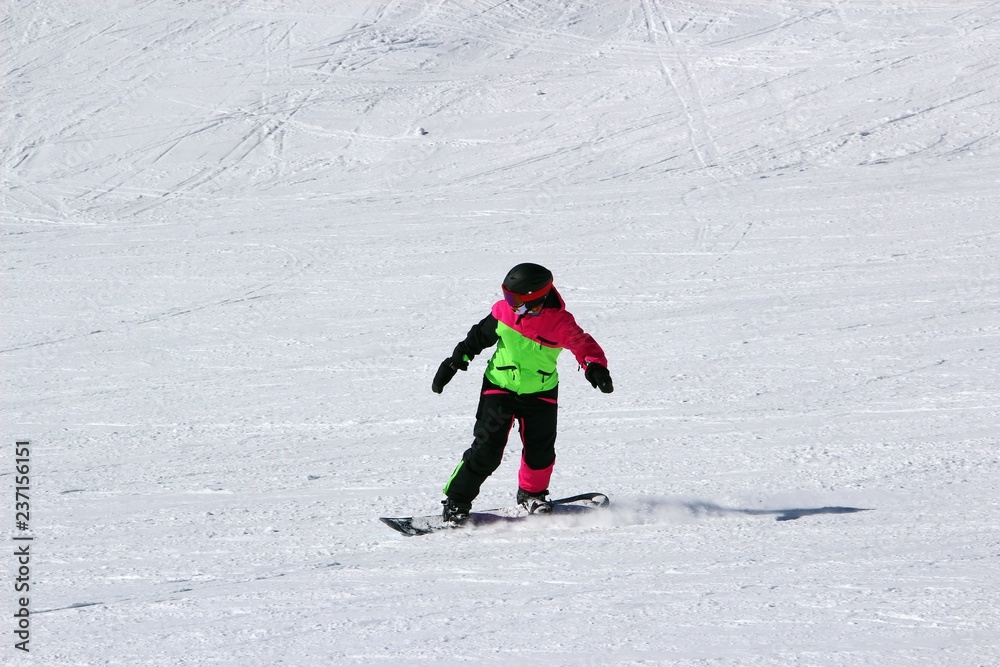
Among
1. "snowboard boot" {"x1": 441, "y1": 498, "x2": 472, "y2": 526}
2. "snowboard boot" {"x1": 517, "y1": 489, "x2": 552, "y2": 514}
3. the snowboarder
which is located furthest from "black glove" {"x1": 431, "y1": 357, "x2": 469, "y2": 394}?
"snowboard boot" {"x1": 517, "y1": 489, "x2": 552, "y2": 514}

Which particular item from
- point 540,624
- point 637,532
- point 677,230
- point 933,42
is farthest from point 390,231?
point 933,42

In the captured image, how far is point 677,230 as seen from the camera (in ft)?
32.4

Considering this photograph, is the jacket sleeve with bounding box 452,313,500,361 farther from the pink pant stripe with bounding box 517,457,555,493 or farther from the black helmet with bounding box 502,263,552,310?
the pink pant stripe with bounding box 517,457,555,493

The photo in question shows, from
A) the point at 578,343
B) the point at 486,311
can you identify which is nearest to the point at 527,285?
the point at 578,343

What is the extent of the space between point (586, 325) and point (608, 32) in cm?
942

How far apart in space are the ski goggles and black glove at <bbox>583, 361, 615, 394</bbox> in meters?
0.36

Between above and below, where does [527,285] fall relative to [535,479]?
above

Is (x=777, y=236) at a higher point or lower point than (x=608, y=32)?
lower

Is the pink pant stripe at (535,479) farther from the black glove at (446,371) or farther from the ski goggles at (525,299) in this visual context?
the ski goggles at (525,299)

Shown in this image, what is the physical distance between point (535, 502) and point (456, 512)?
0.38m

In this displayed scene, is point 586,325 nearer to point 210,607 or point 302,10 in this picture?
point 210,607

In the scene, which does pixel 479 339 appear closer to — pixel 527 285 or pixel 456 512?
pixel 527 285

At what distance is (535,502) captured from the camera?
188 inches

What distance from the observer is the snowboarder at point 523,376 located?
4387 millimetres
